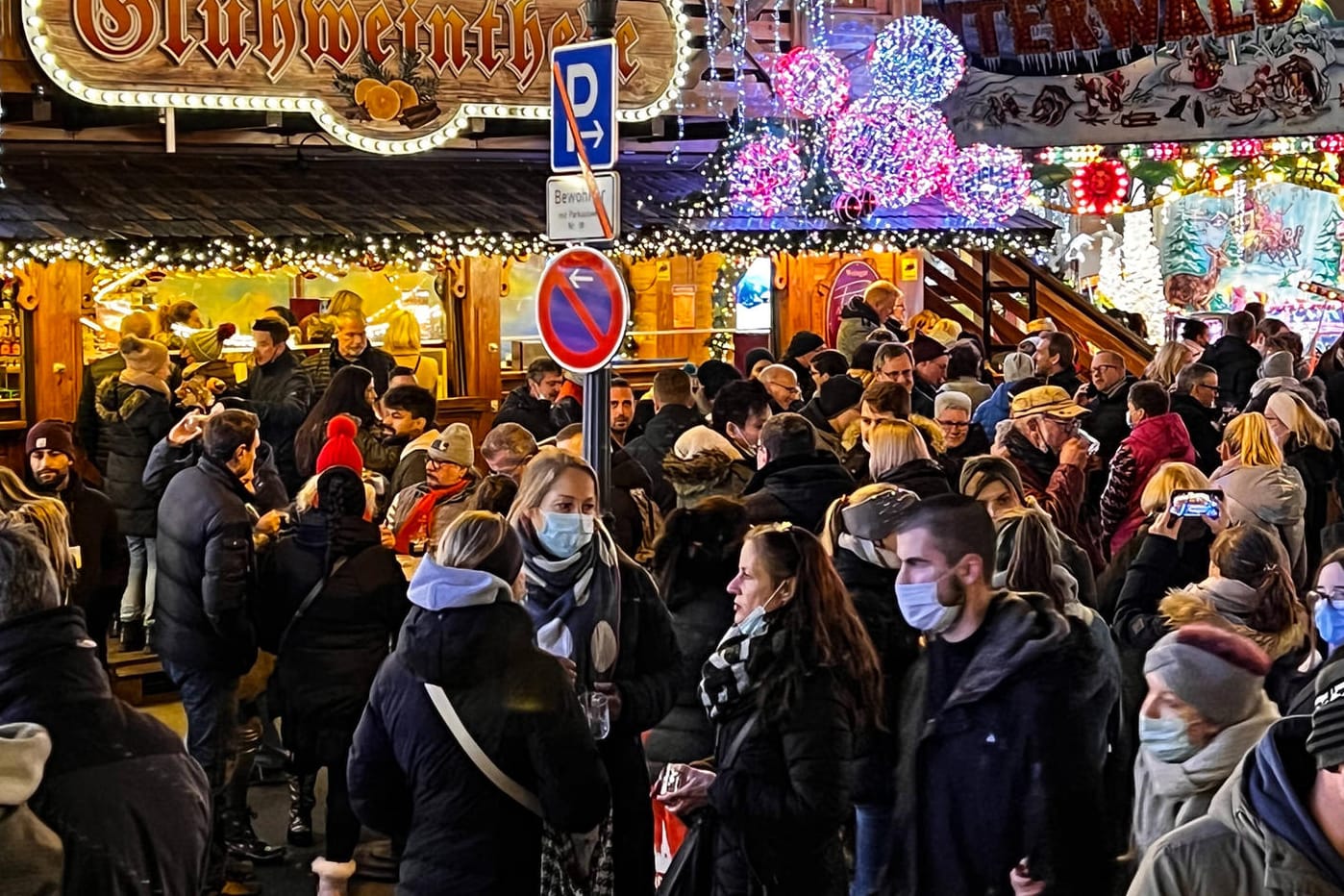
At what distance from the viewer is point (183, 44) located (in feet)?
45.1

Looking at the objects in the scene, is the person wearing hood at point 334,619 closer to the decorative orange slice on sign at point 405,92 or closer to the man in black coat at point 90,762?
the man in black coat at point 90,762

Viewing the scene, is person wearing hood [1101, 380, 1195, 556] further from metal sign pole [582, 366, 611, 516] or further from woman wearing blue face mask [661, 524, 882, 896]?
woman wearing blue face mask [661, 524, 882, 896]

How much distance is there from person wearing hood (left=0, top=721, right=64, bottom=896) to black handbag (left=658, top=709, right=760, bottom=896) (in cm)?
189

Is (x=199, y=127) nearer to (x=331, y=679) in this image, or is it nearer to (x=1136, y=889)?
(x=331, y=679)

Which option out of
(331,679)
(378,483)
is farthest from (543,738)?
(378,483)

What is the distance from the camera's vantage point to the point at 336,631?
659cm

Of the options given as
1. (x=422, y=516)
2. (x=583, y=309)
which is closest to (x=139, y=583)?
(x=422, y=516)

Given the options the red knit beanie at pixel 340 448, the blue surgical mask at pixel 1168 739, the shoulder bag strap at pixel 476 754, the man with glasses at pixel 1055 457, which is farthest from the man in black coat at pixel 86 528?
the blue surgical mask at pixel 1168 739

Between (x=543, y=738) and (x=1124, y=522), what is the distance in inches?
173

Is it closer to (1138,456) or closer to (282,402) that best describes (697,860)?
(1138,456)

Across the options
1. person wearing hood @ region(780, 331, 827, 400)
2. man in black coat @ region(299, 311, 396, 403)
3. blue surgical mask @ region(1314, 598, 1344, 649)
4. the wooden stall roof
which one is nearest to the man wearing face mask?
blue surgical mask @ region(1314, 598, 1344, 649)

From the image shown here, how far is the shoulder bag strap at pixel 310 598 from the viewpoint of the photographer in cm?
659

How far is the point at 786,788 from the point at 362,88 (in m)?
10.9

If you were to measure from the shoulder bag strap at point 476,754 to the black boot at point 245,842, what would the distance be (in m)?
3.00
